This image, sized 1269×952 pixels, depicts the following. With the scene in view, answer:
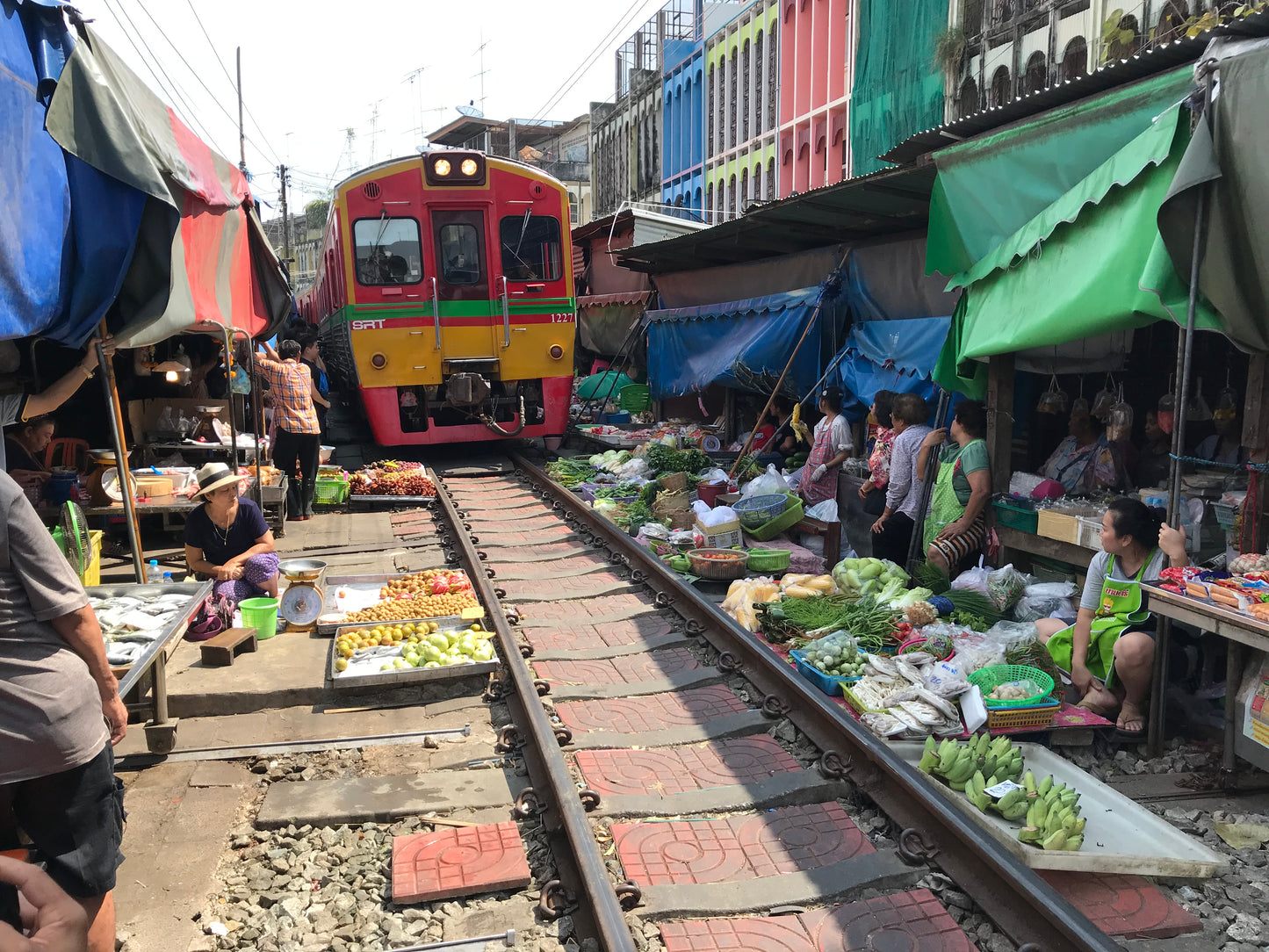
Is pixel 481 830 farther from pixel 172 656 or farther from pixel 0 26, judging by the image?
pixel 0 26

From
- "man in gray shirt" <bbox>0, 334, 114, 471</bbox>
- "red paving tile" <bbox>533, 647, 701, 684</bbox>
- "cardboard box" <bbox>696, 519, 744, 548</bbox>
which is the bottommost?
"red paving tile" <bbox>533, 647, 701, 684</bbox>

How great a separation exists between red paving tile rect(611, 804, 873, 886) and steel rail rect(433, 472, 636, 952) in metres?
0.19

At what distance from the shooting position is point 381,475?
11.3 meters

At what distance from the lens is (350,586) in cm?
719

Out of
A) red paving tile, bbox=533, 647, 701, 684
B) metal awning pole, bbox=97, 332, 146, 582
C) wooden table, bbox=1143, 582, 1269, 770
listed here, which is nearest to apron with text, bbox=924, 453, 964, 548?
red paving tile, bbox=533, 647, 701, 684

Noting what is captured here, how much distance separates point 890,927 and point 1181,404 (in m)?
2.74

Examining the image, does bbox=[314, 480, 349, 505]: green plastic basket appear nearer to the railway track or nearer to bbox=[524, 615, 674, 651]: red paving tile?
the railway track

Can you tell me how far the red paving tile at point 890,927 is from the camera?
310 cm

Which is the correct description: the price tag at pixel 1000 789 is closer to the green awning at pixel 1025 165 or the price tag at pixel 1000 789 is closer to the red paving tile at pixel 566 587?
the green awning at pixel 1025 165

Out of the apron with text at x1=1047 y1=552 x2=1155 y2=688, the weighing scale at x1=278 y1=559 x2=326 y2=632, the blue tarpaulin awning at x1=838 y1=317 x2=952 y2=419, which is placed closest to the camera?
the apron with text at x1=1047 y1=552 x2=1155 y2=688

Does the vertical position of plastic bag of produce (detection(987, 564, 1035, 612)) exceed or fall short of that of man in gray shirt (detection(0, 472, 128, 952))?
it falls short

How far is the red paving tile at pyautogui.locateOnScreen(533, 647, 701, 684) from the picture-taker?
215 inches

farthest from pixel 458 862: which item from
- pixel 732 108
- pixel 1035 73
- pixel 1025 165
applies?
pixel 732 108

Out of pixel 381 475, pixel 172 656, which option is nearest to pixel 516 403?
pixel 381 475
